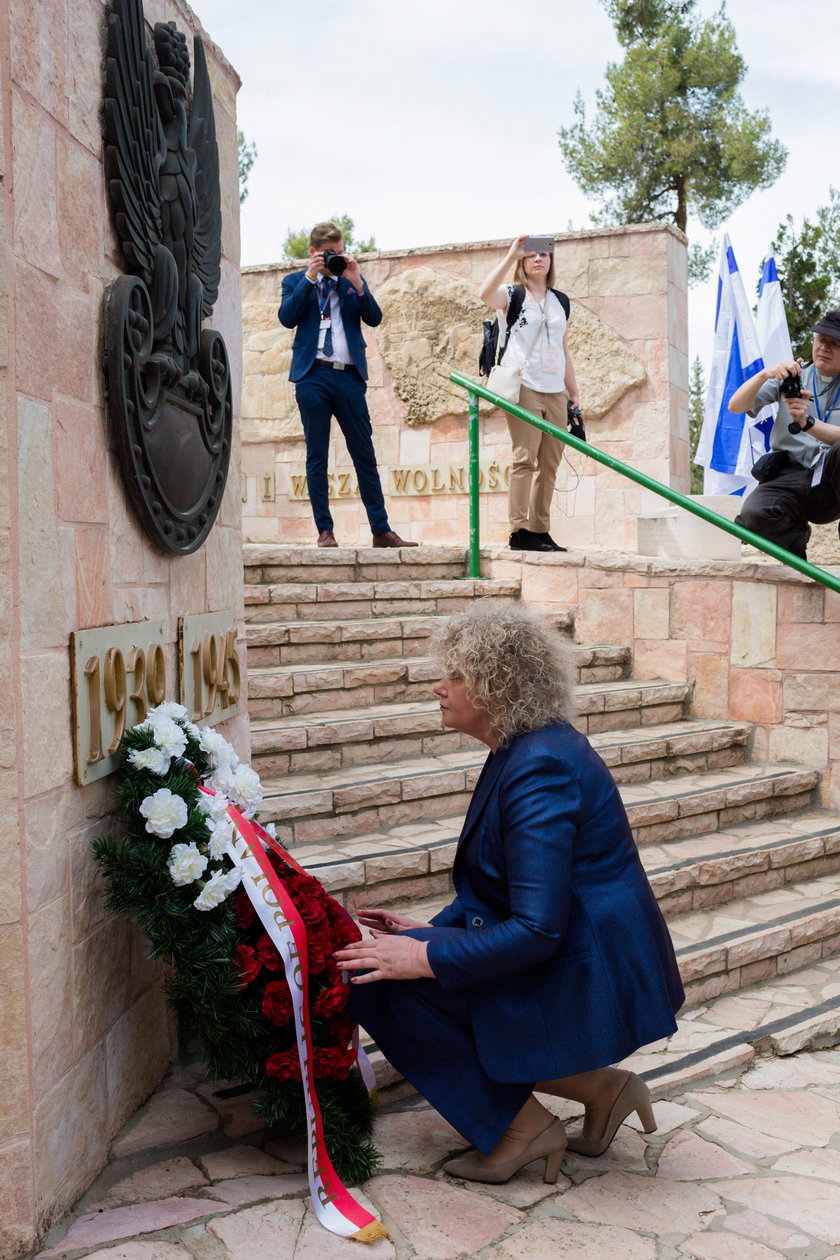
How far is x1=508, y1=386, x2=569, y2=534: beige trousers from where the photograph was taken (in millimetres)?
6434

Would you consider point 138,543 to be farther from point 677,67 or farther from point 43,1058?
point 677,67

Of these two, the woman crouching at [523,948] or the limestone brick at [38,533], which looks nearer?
the limestone brick at [38,533]

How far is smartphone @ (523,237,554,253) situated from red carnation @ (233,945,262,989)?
16.8 feet

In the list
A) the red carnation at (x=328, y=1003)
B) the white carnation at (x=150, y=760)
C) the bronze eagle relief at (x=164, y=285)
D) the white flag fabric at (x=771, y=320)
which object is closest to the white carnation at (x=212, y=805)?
the white carnation at (x=150, y=760)

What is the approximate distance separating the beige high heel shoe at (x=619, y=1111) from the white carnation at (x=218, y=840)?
Answer: 3.59 ft

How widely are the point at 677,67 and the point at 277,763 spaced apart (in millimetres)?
15864

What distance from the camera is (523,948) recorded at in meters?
2.33

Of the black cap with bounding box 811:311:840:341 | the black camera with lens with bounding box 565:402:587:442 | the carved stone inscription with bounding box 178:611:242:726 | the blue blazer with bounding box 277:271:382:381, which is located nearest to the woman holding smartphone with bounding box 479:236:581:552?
the black camera with lens with bounding box 565:402:587:442

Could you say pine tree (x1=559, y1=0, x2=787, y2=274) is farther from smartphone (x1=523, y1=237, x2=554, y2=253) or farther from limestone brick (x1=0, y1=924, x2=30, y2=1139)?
limestone brick (x1=0, y1=924, x2=30, y2=1139)

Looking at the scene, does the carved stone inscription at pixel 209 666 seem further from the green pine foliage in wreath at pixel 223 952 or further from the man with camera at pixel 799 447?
the man with camera at pixel 799 447

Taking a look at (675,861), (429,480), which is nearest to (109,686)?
(675,861)

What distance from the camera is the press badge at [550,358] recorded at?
6562mm

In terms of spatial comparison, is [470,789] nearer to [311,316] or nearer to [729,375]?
[311,316]

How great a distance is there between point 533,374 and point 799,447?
1.75 meters
